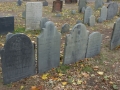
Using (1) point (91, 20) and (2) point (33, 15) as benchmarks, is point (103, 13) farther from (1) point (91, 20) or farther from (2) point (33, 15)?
(2) point (33, 15)

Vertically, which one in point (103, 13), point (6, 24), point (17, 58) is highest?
point (103, 13)

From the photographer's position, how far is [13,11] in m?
→ 12.9

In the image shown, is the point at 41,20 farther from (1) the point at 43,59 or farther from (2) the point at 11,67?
(2) the point at 11,67

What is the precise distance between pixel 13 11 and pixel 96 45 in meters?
8.18

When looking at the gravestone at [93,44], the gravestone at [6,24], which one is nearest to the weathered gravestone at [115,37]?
the gravestone at [93,44]

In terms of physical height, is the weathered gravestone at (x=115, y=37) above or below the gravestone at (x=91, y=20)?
below

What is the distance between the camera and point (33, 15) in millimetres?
8797

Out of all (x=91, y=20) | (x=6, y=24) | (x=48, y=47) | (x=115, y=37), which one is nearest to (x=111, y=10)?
(x=91, y=20)

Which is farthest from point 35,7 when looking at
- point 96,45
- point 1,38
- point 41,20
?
point 96,45

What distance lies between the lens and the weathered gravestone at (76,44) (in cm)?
546

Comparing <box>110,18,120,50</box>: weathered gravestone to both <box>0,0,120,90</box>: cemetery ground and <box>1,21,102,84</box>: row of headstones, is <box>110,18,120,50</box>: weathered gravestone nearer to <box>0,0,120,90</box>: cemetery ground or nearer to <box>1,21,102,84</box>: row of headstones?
<box>0,0,120,90</box>: cemetery ground

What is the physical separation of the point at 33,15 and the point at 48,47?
13.2ft

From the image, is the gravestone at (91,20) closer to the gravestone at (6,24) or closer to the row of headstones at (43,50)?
the row of headstones at (43,50)

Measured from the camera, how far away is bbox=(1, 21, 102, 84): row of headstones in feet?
14.5
